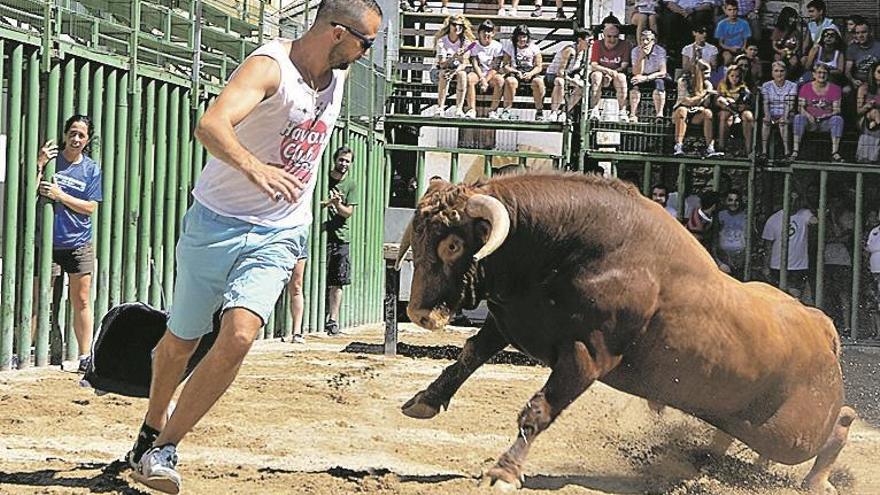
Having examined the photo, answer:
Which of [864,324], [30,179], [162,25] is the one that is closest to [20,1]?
[30,179]

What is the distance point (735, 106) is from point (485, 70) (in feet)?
12.0

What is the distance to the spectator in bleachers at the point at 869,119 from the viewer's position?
1565 centimetres

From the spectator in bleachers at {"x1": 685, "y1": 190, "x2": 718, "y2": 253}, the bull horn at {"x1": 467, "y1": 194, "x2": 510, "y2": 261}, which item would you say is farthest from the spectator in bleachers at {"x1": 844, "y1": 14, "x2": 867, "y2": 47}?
the bull horn at {"x1": 467, "y1": 194, "x2": 510, "y2": 261}

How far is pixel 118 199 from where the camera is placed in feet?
35.4

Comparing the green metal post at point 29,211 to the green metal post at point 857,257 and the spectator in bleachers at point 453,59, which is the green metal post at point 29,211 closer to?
the spectator in bleachers at point 453,59

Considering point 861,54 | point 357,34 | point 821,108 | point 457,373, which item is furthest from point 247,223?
point 861,54

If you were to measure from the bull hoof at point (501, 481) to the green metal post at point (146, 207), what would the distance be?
21.5 ft

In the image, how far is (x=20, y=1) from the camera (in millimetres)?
9484

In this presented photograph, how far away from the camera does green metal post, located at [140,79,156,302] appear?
11227mm

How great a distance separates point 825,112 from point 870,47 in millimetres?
1331

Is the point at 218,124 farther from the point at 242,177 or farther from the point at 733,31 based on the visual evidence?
the point at 733,31

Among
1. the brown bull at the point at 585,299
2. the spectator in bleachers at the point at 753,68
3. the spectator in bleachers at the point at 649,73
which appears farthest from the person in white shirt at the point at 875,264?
the brown bull at the point at 585,299

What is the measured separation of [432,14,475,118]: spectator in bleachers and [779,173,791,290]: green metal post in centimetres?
448

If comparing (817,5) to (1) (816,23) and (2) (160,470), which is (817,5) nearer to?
(1) (816,23)
